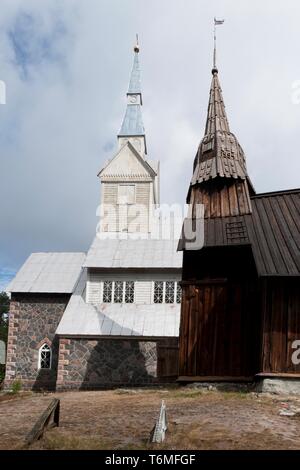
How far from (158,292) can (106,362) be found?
4.95 meters

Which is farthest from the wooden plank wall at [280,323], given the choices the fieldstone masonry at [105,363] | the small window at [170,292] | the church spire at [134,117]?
the church spire at [134,117]

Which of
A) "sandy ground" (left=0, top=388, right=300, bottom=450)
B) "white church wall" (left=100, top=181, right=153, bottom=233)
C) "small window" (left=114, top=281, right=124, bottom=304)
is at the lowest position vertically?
"sandy ground" (left=0, top=388, right=300, bottom=450)

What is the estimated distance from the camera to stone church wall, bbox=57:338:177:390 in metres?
22.0

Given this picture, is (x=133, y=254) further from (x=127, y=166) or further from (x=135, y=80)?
(x=135, y=80)

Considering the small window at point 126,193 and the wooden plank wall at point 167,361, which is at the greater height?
the small window at point 126,193

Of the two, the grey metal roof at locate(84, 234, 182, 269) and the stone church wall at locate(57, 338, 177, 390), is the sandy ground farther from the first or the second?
the grey metal roof at locate(84, 234, 182, 269)

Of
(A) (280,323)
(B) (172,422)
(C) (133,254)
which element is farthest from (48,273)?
(B) (172,422)

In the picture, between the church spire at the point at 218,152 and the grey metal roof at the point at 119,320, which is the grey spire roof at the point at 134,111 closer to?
the grey metal roof at the point at 119,320

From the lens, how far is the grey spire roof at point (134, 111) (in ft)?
136

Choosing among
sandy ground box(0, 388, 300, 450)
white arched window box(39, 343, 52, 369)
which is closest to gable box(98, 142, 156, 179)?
white arched window box(39, 343, 52, 369)

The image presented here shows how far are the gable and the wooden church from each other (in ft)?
67.4

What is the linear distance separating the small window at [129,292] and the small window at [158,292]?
4.15 feet
